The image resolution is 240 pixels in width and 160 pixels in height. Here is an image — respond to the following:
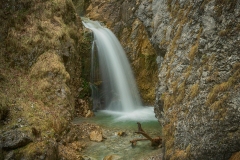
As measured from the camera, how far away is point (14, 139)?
670 cm

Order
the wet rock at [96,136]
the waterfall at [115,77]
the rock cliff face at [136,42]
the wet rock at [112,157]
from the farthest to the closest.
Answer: the rock cliff face at [136,42], the waterfall at [115,77], the wet rock at [96,136], the wet rock at [112,157]

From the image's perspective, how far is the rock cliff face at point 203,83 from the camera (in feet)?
15.1

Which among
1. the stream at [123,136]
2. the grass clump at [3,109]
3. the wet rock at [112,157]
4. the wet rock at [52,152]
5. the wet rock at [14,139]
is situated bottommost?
the wet rock at [112,157]

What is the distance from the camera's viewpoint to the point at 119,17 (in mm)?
18875

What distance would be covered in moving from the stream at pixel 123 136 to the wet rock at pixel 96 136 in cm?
20

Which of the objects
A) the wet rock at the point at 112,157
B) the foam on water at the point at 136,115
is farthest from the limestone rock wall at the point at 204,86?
the foam on water at the point at 136,115

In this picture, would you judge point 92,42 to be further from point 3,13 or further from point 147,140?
point 147,140

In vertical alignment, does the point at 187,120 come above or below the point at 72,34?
below

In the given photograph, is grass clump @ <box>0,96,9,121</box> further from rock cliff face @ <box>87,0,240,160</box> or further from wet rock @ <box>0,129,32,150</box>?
rock cliff face @ <box>87,0,240,160</box>

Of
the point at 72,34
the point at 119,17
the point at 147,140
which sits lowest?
the point at 147,140

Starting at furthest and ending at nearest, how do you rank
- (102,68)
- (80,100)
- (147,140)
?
(102,68)
(80,100)
(147,140)

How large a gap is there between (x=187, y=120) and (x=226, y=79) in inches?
55.2

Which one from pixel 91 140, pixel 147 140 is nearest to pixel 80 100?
pixel 91 140

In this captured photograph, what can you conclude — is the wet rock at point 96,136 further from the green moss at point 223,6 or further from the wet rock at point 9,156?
the green moss at point 223,6
